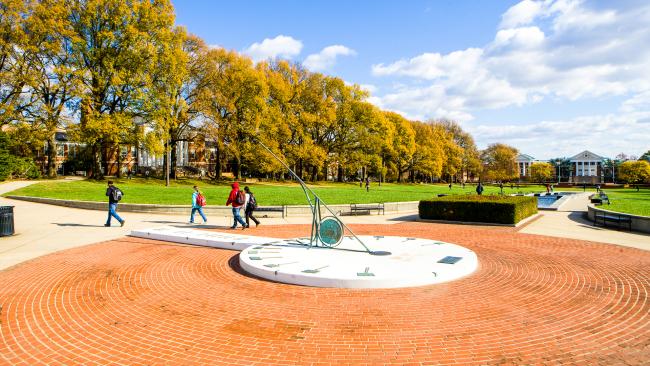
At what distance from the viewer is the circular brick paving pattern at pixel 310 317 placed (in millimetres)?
4754

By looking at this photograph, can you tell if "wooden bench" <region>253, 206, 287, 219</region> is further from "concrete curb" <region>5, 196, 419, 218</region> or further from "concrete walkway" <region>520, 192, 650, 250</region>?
"concrete walkway" <region>520, 192, 650, 250</region>

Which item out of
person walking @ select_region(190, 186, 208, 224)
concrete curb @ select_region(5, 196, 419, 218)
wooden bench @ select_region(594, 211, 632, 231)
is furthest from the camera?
concrete curb @ select_region(5, 196, 419, 218)

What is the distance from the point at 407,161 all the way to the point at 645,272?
2347 inches

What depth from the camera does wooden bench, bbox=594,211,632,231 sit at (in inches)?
629

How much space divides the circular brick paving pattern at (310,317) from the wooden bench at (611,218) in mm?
8171

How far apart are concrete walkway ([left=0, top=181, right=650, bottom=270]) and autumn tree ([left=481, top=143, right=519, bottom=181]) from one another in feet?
253

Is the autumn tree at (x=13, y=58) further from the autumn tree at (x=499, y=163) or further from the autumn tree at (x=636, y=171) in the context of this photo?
the autumn tree at (x=636, y=171)

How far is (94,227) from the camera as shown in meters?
15.2

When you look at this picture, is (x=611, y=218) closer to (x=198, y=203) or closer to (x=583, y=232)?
(x=583, y=232)

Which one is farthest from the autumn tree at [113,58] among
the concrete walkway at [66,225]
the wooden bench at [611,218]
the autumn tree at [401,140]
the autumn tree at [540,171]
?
the autumn tree at [540,171]

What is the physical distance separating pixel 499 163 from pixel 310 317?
331ft

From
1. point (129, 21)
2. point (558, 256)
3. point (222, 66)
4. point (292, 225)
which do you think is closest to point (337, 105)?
point (222, 66)

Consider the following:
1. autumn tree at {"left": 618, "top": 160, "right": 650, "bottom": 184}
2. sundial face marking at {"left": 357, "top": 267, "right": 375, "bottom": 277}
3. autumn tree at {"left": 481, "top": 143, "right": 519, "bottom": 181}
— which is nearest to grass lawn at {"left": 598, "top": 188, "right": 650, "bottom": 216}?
sundial face marking at {"left": 357, "top": 267, "right": 375, "bottom": 277}

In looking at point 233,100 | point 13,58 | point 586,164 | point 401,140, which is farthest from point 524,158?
point 13,58
